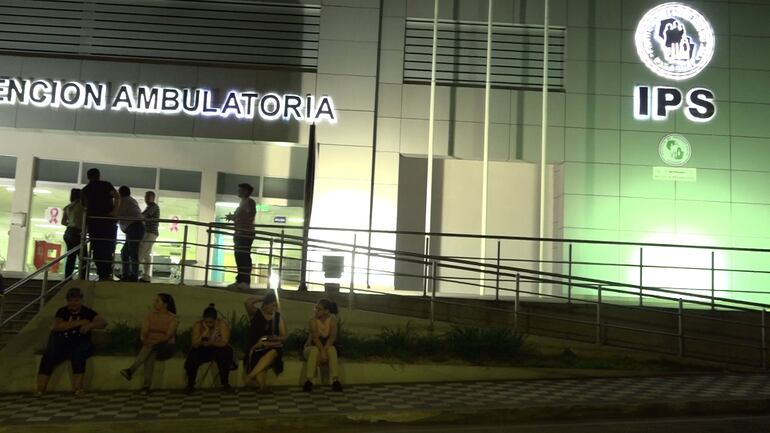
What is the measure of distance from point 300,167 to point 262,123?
1.83 metres

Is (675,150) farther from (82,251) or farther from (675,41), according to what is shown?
(82,251)

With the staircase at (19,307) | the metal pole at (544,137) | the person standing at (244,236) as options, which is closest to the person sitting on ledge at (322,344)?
the person standing at (244,236)

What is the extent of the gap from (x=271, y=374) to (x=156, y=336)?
1.74 meters

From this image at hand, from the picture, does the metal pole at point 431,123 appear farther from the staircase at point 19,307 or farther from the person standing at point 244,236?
the staircase at point 19,307

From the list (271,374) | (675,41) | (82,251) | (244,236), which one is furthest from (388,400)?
(675,41)

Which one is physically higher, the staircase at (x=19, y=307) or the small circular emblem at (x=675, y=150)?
the small circular emblem at (x=675, y=150)

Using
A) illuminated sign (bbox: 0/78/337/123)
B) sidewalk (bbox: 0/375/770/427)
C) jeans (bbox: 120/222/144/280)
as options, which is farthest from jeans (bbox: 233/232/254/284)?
illuminated sign (bbox: 0/78/337/123)

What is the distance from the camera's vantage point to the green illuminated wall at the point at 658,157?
16.5m

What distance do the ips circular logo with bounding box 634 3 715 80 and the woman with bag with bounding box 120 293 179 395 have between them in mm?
13135

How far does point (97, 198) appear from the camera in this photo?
1200 centimetres

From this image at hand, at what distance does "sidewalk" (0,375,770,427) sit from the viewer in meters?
8.25

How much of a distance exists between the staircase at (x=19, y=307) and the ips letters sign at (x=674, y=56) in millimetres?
13661

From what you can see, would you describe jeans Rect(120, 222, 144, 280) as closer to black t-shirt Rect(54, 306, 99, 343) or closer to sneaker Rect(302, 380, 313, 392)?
black t-shirt Rect(54, 306, 99, 343)

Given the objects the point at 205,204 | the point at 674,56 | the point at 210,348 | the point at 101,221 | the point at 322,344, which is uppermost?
the point at 674,56
